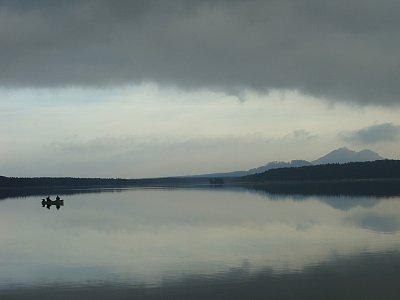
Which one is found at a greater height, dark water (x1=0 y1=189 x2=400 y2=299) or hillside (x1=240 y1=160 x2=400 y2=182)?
hillside (x1=240 y1=160 x2=400 y2=182)

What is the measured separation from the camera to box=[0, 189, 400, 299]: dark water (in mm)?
15039

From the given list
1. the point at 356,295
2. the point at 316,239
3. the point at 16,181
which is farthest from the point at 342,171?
the point at 356,295

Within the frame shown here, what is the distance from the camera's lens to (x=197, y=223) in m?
35.2

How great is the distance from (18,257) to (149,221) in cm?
1606

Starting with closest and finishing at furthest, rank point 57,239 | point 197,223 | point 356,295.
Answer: point 356,295 < point 57,239 < point 197,223

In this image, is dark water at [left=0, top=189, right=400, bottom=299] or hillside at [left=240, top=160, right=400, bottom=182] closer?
dark water at [left=0, top=189, right=400, bottom=299]

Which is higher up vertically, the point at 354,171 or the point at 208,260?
the point at 354,171

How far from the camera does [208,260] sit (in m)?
19.9

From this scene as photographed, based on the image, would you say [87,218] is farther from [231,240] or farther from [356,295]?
[356,295]

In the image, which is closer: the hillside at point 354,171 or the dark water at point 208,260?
the dark water at point 208,260

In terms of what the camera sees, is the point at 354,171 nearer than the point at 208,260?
No

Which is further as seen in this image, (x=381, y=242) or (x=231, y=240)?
(x=231, y=240)

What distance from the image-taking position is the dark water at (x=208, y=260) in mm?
15039

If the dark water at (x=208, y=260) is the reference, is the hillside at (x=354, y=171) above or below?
above
